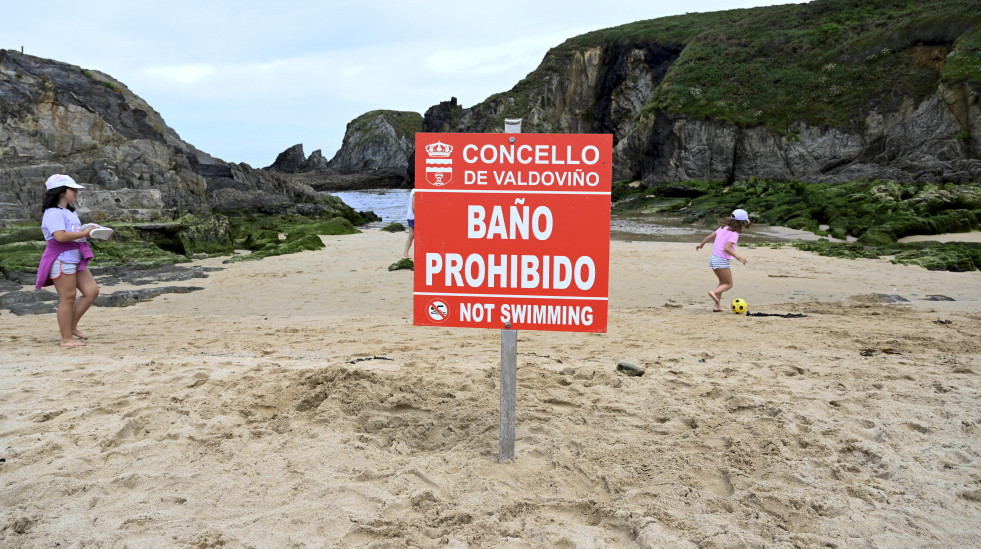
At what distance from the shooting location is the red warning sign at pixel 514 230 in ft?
10.2

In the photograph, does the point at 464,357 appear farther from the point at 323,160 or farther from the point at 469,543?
the point at 323,160

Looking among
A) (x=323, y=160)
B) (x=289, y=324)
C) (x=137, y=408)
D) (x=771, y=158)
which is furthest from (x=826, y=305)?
(x=323, y=160)

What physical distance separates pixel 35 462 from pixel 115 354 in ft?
7.93

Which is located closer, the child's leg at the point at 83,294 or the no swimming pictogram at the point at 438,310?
the no swimming pictogram at the point at 438,310

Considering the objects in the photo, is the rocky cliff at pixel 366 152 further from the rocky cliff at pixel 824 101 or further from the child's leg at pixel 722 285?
the child's leg at pixel 722 285

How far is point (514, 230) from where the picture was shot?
10.3 ft

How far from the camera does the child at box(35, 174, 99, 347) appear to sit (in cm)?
556

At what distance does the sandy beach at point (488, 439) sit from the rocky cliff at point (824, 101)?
27.6 meters

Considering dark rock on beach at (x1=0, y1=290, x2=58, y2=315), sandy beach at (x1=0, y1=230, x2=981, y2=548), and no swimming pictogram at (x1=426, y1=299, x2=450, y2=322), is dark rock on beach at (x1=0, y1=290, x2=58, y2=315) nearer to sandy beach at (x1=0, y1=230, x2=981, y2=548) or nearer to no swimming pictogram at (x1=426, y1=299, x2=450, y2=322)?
sandy beach at (x1=0, y1=230, x2=981, y2=548)

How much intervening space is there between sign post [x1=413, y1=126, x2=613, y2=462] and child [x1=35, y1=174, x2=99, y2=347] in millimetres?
4265

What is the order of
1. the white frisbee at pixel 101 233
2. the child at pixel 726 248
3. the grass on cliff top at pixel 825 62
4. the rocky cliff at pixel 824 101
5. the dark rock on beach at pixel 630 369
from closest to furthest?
1. the dark rock on beach at pixel 630 369
2. the white frisbee at pixel 101 233
3. the child at pixel 726 248
4. the rocky cliff at pixel 824 101
5. the grass on cliff top at pixel 825 62

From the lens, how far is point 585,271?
313cm

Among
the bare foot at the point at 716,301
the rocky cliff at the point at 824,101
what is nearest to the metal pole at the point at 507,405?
the bare foot at the point at 716,301

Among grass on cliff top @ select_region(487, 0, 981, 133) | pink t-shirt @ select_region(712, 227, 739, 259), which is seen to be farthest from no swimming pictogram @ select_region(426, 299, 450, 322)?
grass on cliff top @ select_region(487, 0, 981, 133)
